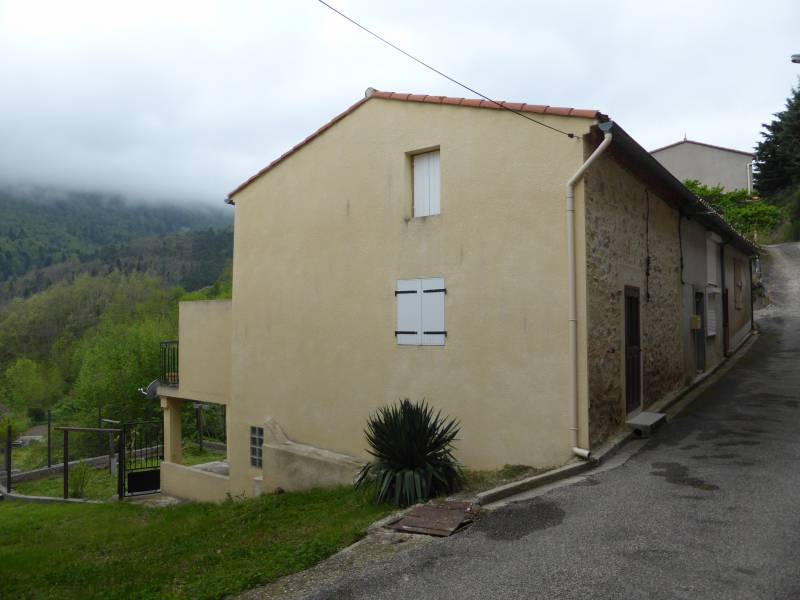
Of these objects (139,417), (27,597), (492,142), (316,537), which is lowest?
(139,417)

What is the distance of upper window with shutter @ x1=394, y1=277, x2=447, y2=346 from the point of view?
9055mm

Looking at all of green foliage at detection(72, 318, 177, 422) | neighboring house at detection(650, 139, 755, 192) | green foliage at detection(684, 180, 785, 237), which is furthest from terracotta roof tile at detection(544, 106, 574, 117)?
green foliage at detection(72, 318, 177, 422)

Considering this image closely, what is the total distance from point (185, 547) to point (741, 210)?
25.5 meters

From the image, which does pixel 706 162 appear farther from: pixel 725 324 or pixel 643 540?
pixel 643 540

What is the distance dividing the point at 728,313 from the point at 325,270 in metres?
12.2

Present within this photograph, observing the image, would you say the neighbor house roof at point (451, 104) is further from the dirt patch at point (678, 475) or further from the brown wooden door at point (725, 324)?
the brown wooden door at point (725, 324)

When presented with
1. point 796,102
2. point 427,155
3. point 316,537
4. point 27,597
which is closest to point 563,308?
point 427,155

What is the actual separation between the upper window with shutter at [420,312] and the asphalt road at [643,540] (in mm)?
3157

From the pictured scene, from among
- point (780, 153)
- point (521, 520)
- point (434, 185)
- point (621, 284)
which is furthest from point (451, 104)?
point (780, 153)

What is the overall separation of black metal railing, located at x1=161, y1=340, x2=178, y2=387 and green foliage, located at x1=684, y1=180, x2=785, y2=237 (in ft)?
67.3

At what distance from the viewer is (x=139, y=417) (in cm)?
3269

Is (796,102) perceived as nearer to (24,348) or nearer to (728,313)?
(728,313)

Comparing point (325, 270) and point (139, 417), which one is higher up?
point (325, 270)

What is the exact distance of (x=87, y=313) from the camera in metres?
63.8
